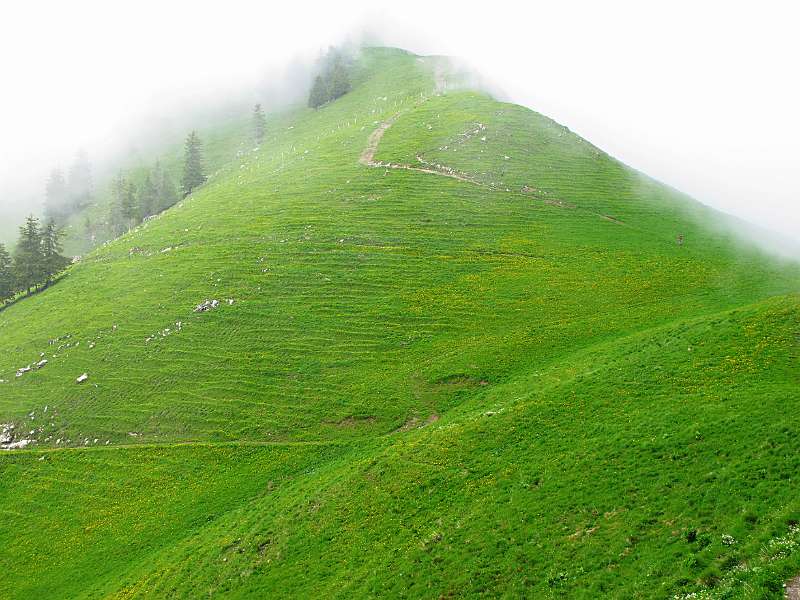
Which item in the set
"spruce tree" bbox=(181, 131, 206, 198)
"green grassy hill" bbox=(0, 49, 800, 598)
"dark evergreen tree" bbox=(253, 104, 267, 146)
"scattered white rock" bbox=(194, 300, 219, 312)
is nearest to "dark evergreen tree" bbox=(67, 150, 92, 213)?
"spruce tree" bbox=(181, 131, 206, 198)

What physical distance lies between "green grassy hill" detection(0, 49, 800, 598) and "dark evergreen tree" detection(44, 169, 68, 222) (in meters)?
86.5

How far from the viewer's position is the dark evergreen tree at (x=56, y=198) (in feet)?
484

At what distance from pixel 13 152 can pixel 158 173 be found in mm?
99064

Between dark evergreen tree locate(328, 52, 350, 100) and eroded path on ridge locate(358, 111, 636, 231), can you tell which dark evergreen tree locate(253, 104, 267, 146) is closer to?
dark evergreen tree locate(328, 52, 350, 100)

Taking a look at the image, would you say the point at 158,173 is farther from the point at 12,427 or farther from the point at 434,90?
the point at 12,427

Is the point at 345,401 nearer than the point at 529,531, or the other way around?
the point at 529,531

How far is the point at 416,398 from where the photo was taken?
1673 inches

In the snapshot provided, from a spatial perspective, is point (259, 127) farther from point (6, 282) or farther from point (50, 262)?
point (6, 282)

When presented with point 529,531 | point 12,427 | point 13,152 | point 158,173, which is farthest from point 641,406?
point 13,152

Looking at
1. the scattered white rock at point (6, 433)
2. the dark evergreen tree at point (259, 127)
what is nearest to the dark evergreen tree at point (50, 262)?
the scattered white rock at point (6, 433)

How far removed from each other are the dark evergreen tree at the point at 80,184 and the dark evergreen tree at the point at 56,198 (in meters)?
1.63

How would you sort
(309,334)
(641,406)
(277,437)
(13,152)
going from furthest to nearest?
(13,152) < (309,334) < (277,437) < (641,406)

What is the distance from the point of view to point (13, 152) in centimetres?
18912

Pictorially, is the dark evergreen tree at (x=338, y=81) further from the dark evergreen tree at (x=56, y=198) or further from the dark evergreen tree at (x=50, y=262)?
the dark evergreen tree at (x=50, y=262)
